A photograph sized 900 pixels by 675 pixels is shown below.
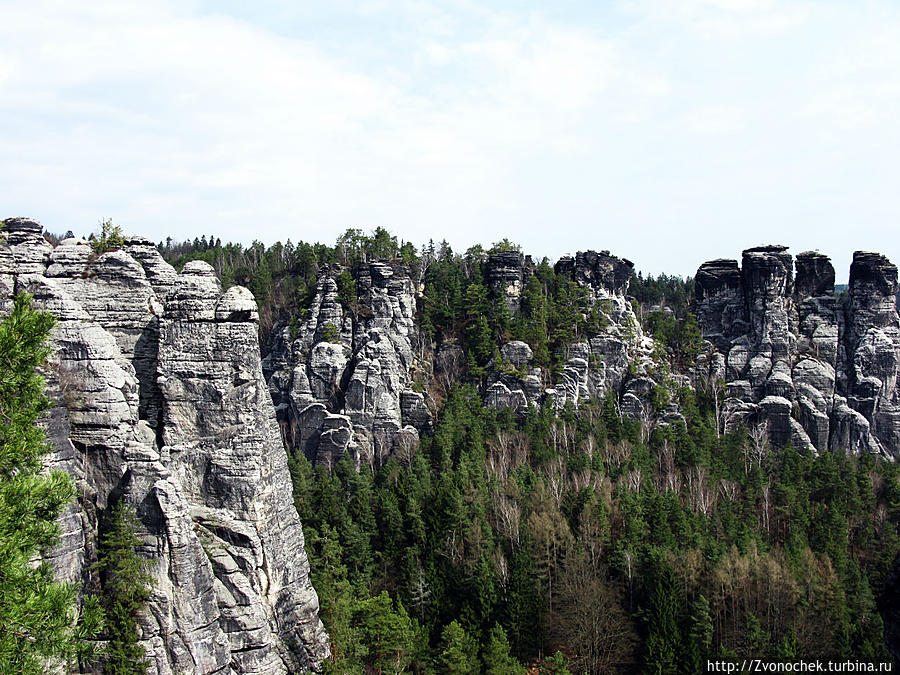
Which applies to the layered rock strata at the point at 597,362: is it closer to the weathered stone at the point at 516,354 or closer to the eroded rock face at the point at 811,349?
the weathered stone at the point at 516,354

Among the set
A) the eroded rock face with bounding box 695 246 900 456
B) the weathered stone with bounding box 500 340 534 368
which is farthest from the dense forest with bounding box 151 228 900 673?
the weathered stone with bounding box 500 340 534 368

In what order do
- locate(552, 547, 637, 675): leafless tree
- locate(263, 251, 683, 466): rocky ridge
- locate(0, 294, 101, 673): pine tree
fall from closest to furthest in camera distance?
locate(0, 294, 101, 673): pine tree
locate(552, 547, 637, 675): leafless tree
locate(263, 251, 683, 466): rocky ridge

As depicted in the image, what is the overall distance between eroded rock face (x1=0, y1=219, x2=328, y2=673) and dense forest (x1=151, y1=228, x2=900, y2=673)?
556 cm

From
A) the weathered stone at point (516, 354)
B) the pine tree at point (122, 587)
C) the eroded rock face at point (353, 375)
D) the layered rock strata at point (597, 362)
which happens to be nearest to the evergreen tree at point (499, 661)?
the pine tree at point (122, 587)

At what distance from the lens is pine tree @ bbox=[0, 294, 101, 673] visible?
1448 centimetres

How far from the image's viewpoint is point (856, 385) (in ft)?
212

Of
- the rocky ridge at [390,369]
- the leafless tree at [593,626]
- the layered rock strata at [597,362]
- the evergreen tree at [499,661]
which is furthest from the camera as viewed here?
the layered rock strata at [597,362]

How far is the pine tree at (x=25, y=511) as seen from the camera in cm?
1448

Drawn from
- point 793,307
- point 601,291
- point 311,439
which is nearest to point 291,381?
point 311,439

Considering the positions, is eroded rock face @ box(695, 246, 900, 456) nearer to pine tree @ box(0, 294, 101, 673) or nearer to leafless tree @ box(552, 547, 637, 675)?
leafless tree @ box(552, 547, 637, 675)

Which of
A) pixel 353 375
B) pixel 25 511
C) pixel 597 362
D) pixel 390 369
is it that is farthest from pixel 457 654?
pixel 597 362

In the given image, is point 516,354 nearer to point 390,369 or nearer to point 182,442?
point 390,369

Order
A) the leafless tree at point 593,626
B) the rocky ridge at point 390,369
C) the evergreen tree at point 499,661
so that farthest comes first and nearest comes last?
1. the rocky ridge at point 390,369
2. the leafless tree at point 593,626
3. the evergreen tree at point 499,661

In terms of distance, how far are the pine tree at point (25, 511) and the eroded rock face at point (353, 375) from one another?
40.0 meters
